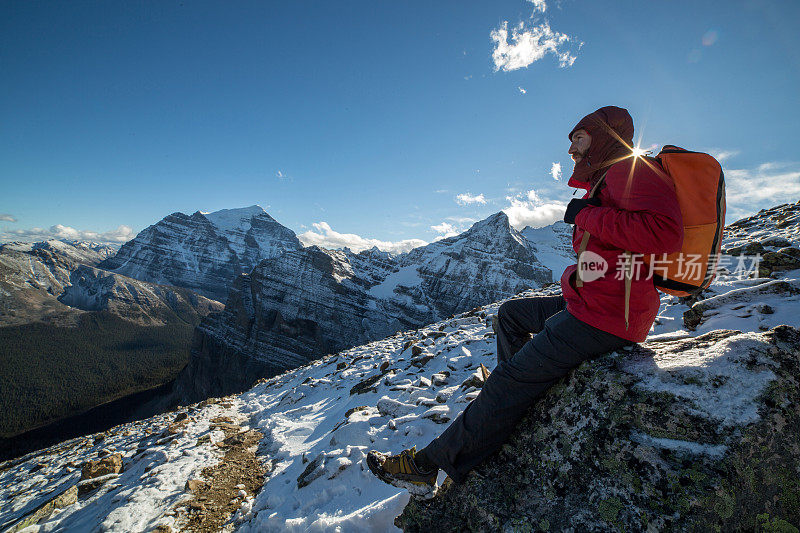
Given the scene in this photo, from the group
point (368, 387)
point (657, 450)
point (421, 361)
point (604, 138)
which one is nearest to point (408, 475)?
point (657, 450)

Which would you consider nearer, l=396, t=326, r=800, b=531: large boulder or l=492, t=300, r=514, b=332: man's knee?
l=396, t=326, r=800, b=531: large boulder

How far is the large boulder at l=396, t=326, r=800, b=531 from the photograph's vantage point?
1915 millimetres

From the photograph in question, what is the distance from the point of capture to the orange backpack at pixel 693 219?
2.42 m

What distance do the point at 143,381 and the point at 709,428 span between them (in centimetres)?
17929

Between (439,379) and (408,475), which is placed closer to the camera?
(408,475)

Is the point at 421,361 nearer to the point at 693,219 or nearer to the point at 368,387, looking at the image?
the point at 368,387

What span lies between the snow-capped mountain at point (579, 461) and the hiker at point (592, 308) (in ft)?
0.66

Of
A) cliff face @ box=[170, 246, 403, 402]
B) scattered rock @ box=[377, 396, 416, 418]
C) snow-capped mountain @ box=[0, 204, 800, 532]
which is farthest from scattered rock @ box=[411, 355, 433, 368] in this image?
cliff face @ box=[170, 246, 403, 402]

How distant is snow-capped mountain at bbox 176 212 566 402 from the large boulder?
309ft

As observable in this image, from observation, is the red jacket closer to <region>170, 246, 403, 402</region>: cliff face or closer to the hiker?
the hiker

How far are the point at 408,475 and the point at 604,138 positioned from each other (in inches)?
163

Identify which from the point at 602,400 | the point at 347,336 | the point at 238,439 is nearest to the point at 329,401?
the point at 238,439

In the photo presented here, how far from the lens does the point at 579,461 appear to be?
8.10ft

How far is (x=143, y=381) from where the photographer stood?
131750 millimetres
